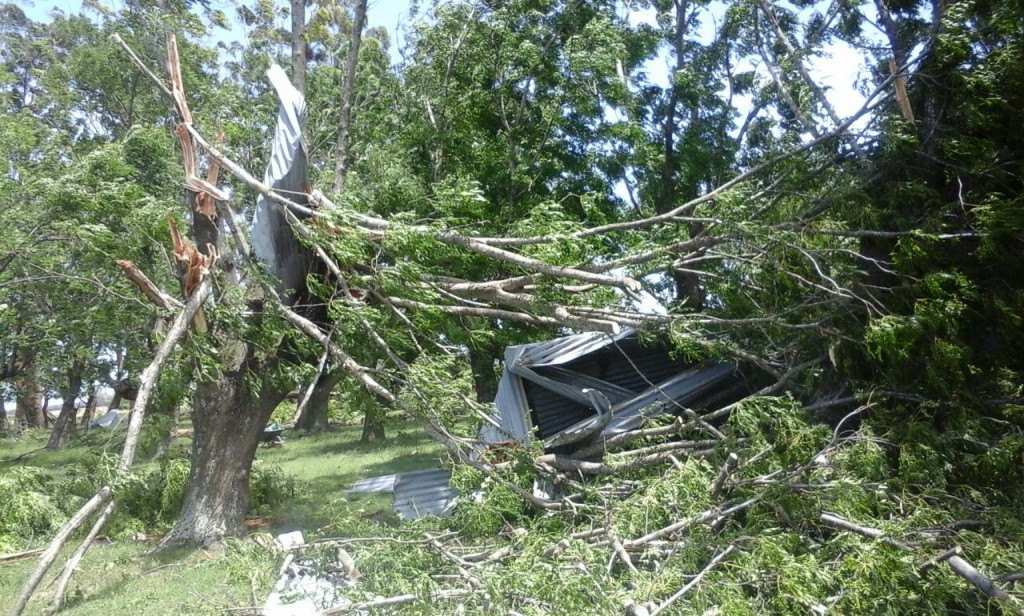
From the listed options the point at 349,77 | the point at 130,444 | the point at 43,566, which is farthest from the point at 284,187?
the point at 43,566

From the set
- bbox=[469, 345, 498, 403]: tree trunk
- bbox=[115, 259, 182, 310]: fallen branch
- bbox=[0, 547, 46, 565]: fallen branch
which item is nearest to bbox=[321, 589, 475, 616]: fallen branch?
bbox=[115, 259, 182, 310]: fallen branch

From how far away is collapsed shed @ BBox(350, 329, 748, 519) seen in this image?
251 inches

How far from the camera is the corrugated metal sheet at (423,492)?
308 inches

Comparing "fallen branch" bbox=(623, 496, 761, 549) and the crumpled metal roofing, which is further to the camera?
the crumpled metal roofing

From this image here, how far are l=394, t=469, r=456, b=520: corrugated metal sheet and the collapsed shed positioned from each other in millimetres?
28

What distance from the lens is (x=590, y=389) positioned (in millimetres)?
6535

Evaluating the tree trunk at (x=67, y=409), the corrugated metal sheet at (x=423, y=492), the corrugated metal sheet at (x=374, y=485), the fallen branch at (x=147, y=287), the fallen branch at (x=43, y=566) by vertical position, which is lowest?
the corrugated metal sheet at (x=374, y=485)

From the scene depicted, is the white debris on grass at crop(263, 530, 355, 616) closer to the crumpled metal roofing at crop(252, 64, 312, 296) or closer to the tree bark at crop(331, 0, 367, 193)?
the crumpled metal roofing at crop(252, 64, 312, 296)

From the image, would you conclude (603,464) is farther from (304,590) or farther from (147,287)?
(147,287)

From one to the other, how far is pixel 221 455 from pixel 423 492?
2.17 meters

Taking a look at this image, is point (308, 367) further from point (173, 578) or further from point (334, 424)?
point (334, 424)

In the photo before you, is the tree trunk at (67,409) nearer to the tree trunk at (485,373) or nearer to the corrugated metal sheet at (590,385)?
the tree trunk at (485,373)

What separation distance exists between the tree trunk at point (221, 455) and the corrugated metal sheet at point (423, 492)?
1.63 meters

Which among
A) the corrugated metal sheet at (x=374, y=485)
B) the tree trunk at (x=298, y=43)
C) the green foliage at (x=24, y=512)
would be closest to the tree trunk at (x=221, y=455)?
the green foliage at (x=24, y=512)
